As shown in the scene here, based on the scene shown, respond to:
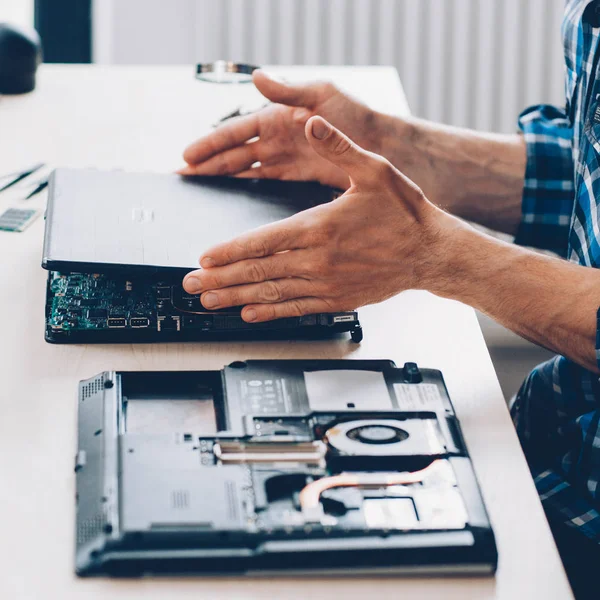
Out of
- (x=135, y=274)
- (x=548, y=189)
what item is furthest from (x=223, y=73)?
(x=135, y=274)

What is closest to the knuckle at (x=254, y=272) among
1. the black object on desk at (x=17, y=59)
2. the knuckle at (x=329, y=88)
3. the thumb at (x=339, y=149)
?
the thumb at (x=339, y=149)

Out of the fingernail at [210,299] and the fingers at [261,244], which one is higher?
the fingers at [261,244]

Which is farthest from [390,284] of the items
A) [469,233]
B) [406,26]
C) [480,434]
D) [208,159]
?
[406,26]

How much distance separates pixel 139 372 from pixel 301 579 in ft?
0.86

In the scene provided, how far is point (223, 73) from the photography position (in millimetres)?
1571

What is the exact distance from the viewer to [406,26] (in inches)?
86.7

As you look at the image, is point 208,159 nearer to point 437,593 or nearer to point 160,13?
point 437,593

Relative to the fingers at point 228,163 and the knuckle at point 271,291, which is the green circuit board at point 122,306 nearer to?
the knuckle at point 271,291

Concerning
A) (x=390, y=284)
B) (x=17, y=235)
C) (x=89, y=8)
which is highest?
(x=89, y=8)

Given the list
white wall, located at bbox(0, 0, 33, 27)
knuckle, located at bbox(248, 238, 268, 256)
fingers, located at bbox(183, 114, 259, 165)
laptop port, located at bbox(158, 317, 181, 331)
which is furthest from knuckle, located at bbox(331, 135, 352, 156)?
white wall, located at bbox(0, 0, 33, 27)

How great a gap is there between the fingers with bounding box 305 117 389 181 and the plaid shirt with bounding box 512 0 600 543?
10.1 inches

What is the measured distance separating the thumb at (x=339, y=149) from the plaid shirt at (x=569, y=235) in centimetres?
26

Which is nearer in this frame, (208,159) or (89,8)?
(208,159)

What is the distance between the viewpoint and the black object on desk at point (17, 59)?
4.67 ft
